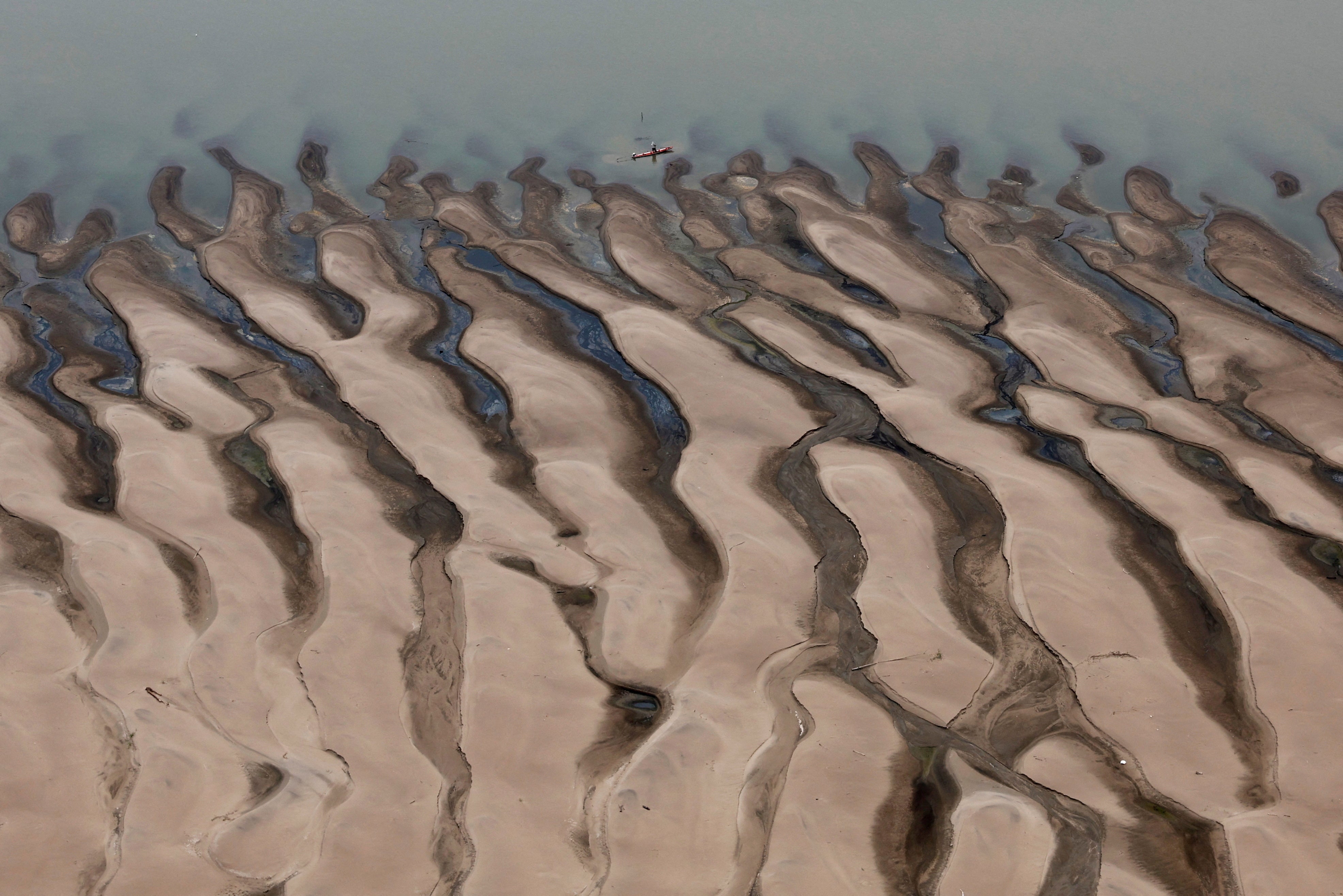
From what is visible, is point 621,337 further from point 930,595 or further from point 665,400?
point 930,595

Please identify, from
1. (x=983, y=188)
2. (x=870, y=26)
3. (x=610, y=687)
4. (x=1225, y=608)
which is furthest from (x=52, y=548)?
(x=870, y=26)

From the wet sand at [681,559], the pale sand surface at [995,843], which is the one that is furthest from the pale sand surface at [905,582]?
the pale sand surface at [995,843]

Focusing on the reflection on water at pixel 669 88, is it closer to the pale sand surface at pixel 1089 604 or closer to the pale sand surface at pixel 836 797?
the pale sand surface at pixel 1089 604

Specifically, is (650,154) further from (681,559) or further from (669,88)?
(681,559)

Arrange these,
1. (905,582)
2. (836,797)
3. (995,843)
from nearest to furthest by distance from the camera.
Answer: (995,843), (836,797), (905,582)

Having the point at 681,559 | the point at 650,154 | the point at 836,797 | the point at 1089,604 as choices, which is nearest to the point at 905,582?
the point at 1089,604

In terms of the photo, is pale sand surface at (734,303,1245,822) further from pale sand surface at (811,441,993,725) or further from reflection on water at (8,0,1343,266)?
reflection on water at (8,0,1343,266)
